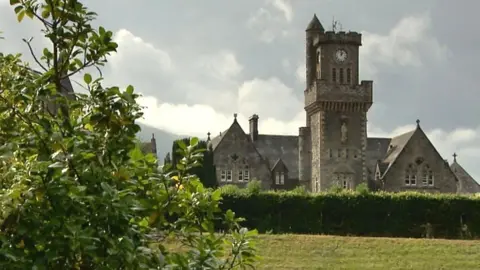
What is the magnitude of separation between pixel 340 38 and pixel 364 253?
49700 mm

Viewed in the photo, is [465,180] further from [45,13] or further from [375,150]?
[45,13]

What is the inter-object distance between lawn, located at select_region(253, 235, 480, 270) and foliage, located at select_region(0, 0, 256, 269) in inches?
743

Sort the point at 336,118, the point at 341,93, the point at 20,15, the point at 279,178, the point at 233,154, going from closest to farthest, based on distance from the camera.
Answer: the point at 20,15 < the point at 233,154 < the point at 279,178 < the point at 336,118 < the point at 341,93

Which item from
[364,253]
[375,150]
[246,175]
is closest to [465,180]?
[375,150]

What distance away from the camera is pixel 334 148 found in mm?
72250

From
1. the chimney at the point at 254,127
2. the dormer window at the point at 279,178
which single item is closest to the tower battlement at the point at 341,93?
the chimney at the point at 254,127

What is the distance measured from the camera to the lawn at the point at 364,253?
25.7m

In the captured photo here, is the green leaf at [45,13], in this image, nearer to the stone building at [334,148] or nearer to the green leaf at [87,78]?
the green leaf at [87,78]

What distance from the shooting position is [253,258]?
18.7ft

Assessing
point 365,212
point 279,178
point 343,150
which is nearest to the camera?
point 365,212

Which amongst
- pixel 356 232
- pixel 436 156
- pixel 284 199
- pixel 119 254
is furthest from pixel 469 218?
pixel 119 254

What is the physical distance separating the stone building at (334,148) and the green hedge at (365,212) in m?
28.1

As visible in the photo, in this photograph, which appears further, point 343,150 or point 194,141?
point 343,150

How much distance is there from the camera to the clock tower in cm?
7150
